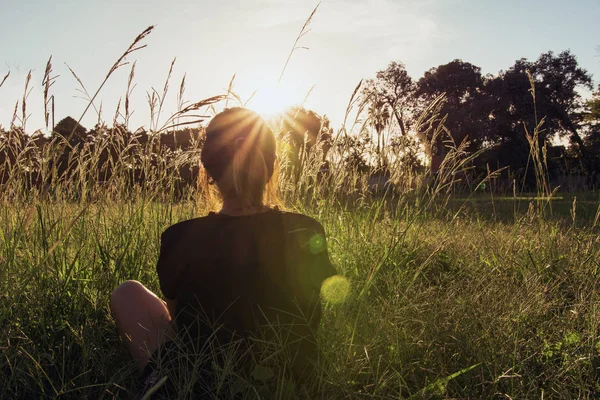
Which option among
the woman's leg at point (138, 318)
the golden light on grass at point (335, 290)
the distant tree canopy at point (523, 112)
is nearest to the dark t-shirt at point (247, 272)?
the woman's leg at point (138, 318)

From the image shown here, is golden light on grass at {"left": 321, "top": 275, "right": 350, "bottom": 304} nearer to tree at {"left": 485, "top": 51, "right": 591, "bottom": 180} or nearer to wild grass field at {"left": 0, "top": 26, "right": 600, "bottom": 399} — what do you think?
wild grass field at {"left": 0, "top": 26, "right": 600, "bottom": 399}

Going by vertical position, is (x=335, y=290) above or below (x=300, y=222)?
below

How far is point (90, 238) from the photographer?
2.76 meters

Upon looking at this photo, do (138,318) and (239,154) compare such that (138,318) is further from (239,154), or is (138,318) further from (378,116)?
(378,116)

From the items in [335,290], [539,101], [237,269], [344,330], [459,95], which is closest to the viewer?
[237,269]

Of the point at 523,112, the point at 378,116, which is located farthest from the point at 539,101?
the point at 378,116

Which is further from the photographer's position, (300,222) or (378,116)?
(378,116)

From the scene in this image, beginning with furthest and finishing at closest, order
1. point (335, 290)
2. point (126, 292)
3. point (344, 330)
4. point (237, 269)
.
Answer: point (335, 290), point (344, 330), point (126, 292), point (237, 269)

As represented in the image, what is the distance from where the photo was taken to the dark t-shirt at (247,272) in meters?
1.76

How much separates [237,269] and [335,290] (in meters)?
0.72

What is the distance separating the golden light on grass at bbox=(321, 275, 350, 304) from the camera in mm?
2263

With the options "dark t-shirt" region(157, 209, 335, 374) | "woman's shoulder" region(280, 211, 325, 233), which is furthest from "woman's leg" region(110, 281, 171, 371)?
"woman's shoulder" region(280, 211, 325, 233)

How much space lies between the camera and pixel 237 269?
5.77ft

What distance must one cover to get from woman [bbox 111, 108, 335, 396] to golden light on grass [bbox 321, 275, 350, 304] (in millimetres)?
383
